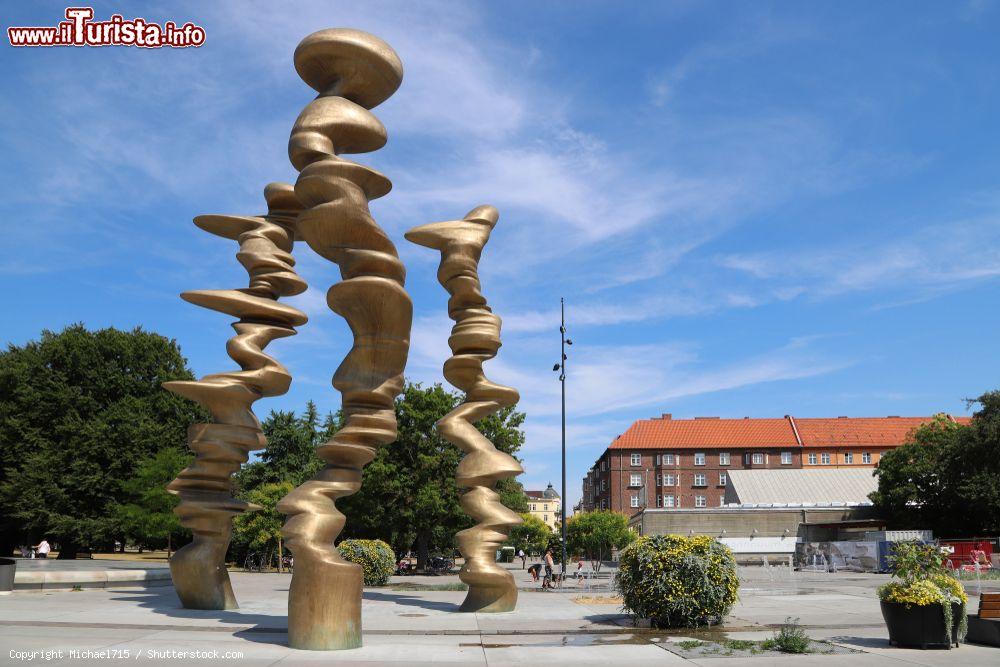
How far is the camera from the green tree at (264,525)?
42844 mm

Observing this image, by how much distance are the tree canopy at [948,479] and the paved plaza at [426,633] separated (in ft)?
107

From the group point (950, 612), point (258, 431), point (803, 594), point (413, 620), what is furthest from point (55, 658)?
point (803, 594)

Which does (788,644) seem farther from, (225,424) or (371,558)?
(371,558)

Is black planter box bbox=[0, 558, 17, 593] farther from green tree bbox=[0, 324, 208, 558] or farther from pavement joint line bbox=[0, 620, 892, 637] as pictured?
green tree bbox=[0, 324, 208, 558]

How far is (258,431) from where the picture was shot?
1531cm

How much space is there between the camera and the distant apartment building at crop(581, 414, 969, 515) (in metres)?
86.6

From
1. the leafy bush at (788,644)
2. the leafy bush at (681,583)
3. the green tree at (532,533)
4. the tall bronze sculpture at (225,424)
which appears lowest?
the green tree at (532,533)

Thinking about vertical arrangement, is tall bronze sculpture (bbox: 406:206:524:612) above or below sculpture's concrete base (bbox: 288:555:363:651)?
above

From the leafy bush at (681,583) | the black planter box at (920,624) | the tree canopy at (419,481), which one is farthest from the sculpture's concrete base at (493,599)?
the tree canopy at (419,481)

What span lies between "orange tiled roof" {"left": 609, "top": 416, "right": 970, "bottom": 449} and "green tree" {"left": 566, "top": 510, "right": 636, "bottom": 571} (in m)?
21.9

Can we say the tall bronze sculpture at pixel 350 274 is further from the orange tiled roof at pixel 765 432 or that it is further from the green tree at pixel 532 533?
the orange tiled roof at pixel 765 432

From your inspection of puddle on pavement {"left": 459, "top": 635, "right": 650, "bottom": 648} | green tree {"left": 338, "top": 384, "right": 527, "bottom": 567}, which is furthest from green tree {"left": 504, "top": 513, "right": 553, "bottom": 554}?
puddle on pavement {"left": 459, "top": 635, "right": 650, "bottom": 648}

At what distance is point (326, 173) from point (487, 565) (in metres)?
8.97

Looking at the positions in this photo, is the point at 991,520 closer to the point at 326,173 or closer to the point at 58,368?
the point at 326,173
